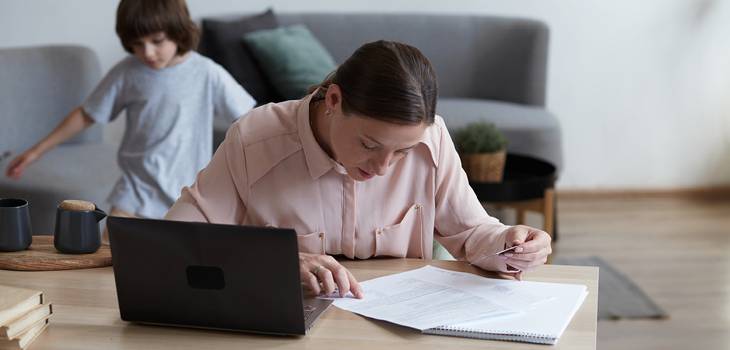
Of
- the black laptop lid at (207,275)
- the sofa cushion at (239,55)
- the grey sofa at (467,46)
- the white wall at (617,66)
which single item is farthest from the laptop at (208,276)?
the white wall at (617,66)

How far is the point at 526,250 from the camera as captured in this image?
1.82 meters

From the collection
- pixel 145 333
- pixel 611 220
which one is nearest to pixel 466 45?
pixel 611 220

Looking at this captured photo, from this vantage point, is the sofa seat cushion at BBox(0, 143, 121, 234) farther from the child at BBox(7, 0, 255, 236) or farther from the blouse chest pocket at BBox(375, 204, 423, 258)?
the blouse chest pocket at BBox(375, 204, 423, 258)

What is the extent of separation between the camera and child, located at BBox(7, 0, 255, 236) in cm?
321

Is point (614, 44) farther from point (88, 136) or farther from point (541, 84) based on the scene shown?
point (88, 136)

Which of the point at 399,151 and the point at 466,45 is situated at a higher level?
the point at 399,151

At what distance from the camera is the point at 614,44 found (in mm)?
4988

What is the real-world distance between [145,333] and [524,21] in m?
3.52

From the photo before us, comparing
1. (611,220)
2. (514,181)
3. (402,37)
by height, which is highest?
(402,37)

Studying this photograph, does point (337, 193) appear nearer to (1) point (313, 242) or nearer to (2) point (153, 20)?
(1) point (313, 242)

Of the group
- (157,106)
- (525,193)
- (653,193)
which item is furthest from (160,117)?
(653,193)

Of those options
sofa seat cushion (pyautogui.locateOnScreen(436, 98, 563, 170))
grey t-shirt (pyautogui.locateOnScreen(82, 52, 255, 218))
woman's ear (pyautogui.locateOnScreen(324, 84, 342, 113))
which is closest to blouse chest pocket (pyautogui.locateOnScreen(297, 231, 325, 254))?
woman's ear (pyautogui.locateOnScreen(324, 84, 342, 113))

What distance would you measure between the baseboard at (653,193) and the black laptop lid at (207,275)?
3.71m

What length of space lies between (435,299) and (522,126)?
2.76 metres
